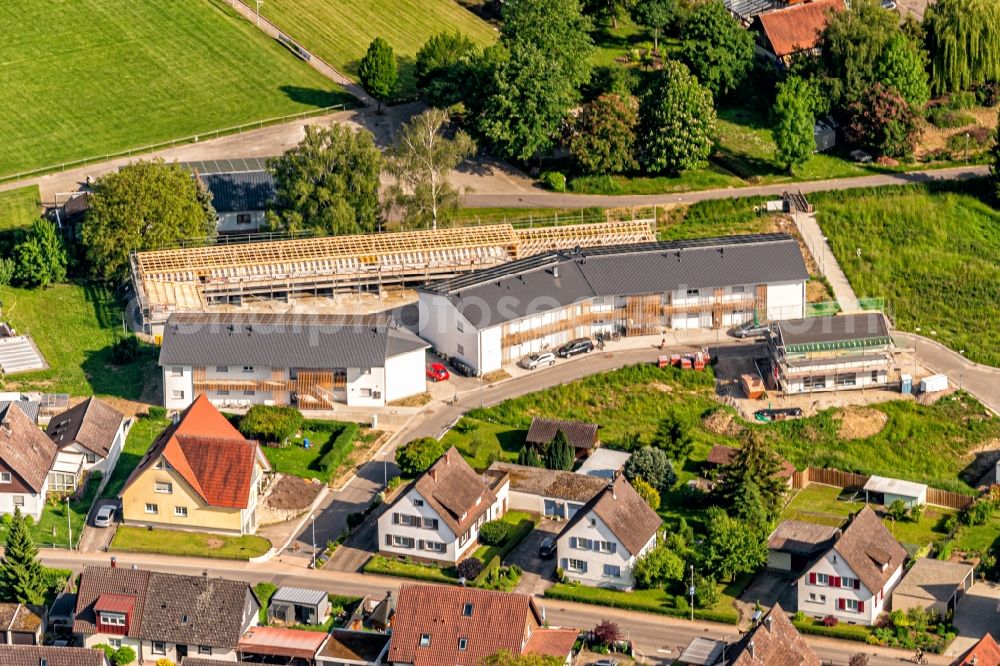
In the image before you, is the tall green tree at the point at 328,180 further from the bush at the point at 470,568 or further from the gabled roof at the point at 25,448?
the bush at the point at 470,568

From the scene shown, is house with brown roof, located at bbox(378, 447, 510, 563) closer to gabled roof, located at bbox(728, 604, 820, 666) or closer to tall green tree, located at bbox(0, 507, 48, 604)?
Answer: tall green tree, located at bbox(0, 507, 48, 604)

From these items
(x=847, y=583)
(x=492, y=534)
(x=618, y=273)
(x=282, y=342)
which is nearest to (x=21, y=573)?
(x=492, y=534)

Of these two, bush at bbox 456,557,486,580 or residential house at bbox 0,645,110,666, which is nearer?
residential house at bbox 0,645,110,666

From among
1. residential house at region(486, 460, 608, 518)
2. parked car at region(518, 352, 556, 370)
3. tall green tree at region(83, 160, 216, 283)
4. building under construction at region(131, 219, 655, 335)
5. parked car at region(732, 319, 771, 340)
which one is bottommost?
residential house at region(486, 460, 608, 518)

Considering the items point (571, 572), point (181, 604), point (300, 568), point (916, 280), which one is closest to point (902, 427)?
point (916, 280)

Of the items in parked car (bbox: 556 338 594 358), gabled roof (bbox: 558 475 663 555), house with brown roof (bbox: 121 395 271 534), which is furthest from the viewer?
parked car (bbox: 556 338 594 358)

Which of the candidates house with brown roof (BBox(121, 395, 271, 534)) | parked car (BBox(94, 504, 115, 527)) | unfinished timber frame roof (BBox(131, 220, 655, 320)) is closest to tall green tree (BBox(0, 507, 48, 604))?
parked car (BBox(94, 504, 115, 527))
